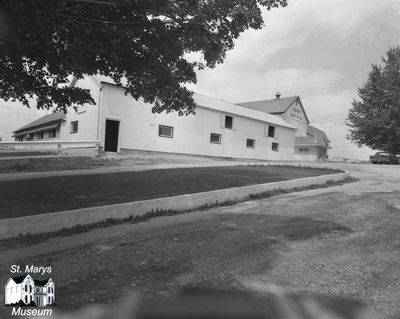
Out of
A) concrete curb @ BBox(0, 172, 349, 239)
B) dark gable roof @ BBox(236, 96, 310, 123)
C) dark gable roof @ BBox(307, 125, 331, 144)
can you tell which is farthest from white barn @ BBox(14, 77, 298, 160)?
dark gable roof @ BBox(307, 125, 331, 144)

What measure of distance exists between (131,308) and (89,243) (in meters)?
3.58

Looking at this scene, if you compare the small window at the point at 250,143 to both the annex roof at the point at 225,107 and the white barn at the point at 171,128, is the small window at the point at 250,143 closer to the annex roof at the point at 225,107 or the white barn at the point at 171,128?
the white barn at the point at 171,128

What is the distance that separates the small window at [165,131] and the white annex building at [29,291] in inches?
892

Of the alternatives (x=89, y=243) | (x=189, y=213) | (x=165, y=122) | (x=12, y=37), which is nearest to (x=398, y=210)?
(x=189, y=213)

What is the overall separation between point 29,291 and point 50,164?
14.7 m

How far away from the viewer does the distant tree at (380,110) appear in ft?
148

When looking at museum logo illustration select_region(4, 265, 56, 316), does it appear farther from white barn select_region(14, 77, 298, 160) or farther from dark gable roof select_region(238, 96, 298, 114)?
dark gable roof select_region(238, 96, 298, 114)

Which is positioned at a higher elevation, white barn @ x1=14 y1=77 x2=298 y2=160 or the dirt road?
white barn @ x1=14 y1=77 x2=298 y2=160

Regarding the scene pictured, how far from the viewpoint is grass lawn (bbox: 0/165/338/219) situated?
10.4 meters

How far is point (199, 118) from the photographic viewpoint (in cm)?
3080

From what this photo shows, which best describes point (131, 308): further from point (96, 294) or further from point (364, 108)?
point (364, 108)

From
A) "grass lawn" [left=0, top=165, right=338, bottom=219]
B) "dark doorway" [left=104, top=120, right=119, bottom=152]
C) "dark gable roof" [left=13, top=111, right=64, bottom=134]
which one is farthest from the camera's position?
"dark gable roof" [left=13, top=111, right=64, bottom=134]

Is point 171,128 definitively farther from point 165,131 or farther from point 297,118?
point 297,118

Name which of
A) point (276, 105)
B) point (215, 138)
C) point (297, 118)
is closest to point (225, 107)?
point (215, 138)
